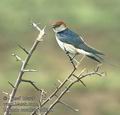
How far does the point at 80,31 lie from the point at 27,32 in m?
0.89

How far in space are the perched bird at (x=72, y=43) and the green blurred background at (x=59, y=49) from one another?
5.18 m

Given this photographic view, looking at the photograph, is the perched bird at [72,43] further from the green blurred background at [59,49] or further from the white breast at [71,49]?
the green blurred background at [59,49]

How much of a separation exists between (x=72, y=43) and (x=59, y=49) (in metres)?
7.86

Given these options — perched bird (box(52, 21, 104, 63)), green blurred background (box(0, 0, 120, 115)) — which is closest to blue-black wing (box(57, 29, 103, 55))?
perched bird (box(52, 21, 104, 63))

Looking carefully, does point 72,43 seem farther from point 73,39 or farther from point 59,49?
point 59,49

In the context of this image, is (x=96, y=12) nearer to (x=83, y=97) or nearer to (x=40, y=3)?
(x=40, y=3)

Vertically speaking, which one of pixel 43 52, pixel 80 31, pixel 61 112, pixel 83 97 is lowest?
pixel 61 112

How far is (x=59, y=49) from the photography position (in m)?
11.8

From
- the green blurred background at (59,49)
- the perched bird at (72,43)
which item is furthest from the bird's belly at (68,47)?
the green blurred background at (59,49)

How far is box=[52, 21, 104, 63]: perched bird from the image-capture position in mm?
3731

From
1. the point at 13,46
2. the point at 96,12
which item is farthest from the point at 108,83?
the point at 96,12

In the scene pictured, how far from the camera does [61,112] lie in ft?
30.7

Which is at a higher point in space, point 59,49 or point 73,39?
point 59,49

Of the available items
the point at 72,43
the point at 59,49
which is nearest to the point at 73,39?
the point at 72,43
